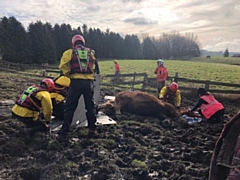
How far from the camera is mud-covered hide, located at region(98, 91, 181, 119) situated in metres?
7.34

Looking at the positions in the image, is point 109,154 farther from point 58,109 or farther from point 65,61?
point 58,109

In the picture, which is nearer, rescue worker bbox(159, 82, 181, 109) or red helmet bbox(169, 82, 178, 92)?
red helmet bbox(169, 82, 178, 92)

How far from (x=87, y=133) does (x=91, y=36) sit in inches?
2210

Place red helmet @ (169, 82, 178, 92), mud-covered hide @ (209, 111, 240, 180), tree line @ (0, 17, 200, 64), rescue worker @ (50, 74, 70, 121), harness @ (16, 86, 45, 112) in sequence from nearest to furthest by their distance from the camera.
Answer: mud-covered hide @ (209, 111, 240, 180) → harness @ (16, 86, 45, 112) → rescue worker @ (50, 74, 70, 121) → red helmet @ (169, 82, 178, 92) → tree line @ (0, 17, 200, 64)

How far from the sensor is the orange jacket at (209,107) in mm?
6895

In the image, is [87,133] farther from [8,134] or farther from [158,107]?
[158,107]

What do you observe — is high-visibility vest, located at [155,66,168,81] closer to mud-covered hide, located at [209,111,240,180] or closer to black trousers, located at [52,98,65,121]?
black trousers, located at [52,98,65,121]

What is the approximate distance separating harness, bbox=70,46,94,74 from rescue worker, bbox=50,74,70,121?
90cm

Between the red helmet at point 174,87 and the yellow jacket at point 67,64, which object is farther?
the red helmet at point 174,87

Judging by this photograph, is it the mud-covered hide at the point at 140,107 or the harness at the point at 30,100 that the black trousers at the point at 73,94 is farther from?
the mud-covered hide at the point at 140,107

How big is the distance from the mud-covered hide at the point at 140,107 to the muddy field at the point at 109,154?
1316 millimetres

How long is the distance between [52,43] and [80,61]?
39952 mm

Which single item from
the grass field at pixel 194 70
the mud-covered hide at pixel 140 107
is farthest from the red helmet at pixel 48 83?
the grass field at pixel 194 70

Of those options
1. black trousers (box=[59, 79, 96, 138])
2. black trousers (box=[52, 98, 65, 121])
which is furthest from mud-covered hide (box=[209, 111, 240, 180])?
black trousers (box=[52, 98, 65, 121])
